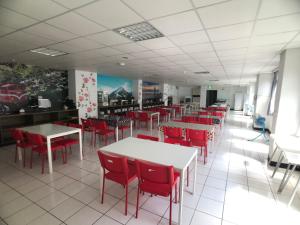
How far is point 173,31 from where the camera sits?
2342mm

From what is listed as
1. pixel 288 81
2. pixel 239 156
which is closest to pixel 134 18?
pixel 288 81

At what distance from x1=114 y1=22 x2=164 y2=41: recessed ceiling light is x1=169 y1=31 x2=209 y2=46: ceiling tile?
30cm

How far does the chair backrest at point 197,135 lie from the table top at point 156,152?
3.86ft

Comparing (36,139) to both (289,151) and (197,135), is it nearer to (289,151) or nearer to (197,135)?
(197,135)

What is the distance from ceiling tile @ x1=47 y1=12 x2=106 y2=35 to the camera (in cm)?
193

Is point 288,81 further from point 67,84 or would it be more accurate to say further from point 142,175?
point 67,84

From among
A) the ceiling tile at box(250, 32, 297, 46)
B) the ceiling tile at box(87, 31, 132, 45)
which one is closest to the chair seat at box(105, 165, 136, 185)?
the ceiling tile at box(87, 31, 132, 45)

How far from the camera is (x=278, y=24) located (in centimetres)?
205

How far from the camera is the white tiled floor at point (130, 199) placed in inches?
73.9

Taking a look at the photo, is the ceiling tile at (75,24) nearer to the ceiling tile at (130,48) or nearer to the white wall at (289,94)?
the ceiling tile at (130,48)

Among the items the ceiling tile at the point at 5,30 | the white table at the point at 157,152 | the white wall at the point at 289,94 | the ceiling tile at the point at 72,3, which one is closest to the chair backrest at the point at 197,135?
the white table at the point at 157,152

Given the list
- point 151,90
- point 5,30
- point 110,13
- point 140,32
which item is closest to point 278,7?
point 140,32

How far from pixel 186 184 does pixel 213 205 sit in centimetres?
55

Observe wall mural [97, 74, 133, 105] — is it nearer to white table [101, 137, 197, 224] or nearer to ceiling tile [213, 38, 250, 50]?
white table [101, 137, 197, 224]
